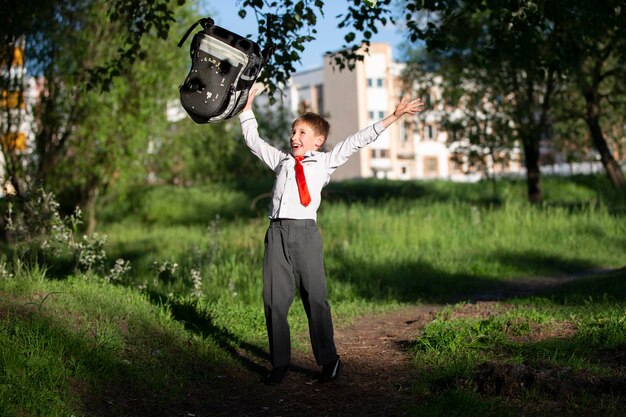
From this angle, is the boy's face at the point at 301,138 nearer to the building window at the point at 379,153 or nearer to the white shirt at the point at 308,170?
the white shirt at the point at 308,170

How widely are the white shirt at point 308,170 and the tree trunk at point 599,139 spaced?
1899cm

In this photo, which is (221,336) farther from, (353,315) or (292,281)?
(353,315)

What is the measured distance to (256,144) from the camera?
633cm

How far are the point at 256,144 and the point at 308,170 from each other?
49cm

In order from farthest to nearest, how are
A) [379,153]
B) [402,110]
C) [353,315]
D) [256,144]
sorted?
[379,153] < [353,315] < [256,144] < [402,110]

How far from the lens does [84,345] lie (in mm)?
5969

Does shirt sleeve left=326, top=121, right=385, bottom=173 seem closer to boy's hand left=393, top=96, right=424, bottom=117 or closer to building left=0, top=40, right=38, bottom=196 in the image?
boy's hand left=393, top=96, right=424, bottom=117

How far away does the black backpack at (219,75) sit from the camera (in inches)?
238

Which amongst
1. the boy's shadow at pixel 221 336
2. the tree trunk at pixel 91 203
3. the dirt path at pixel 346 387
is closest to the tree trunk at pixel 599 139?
the tree trunk at pixel 91 203

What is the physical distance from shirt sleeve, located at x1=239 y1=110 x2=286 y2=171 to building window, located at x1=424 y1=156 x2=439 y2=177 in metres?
80.6

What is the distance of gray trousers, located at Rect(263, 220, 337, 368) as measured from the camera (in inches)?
237

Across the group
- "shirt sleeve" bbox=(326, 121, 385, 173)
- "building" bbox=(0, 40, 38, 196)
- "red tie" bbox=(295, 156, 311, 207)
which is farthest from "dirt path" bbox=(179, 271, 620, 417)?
"building" bbox=(0, 40, 38, 196)

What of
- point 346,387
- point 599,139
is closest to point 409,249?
point 346,387

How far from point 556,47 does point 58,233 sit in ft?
20.6
